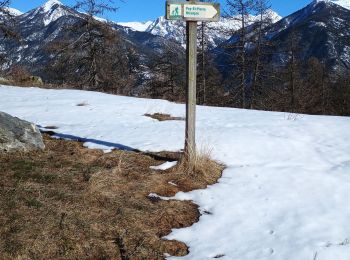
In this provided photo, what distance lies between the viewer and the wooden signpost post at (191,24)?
19.8 ft

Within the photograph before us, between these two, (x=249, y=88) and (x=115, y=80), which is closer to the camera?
(x=249, y=88)

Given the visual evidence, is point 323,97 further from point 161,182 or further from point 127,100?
point 161,182

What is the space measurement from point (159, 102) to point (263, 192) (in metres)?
7.84

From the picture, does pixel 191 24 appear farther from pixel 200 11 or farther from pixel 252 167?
pixel 252 167

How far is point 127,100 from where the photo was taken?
13.4 metres

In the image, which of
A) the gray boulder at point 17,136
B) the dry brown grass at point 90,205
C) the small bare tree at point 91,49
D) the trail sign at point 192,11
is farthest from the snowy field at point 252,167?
the small bare tree at point 91,49

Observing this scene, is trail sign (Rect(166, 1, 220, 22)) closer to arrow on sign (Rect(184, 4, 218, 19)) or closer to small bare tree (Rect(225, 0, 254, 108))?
arrow on sign (Rect(184, 4, 218, 19))

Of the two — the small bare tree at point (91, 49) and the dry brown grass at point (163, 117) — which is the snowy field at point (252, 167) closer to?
the dry brown grass at point (163, 117)

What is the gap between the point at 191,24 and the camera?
244 inches

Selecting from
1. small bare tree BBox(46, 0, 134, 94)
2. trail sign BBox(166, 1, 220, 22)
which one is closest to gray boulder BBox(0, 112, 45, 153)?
trail sign BBox(166, 1, 220, 22)

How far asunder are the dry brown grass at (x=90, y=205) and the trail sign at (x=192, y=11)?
2.04 meters

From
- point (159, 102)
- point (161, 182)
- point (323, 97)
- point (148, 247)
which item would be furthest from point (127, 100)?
point (323, 97)

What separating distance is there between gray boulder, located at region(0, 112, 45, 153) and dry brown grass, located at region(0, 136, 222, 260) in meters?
0.19

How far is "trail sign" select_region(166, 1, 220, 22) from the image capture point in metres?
5.99
